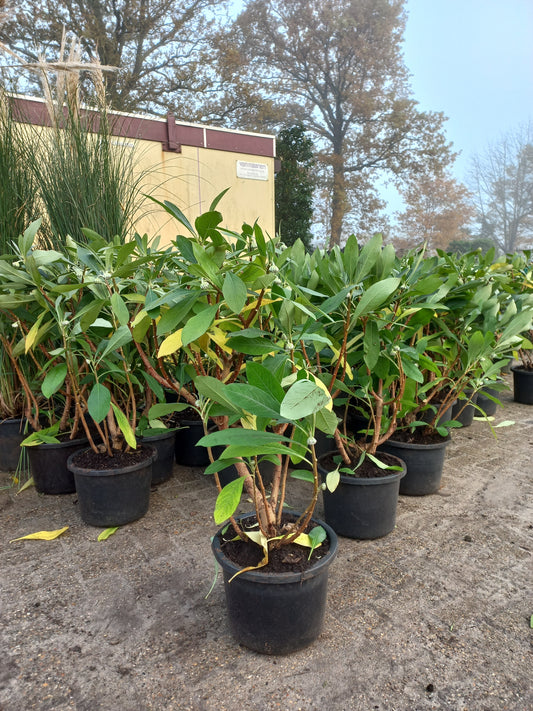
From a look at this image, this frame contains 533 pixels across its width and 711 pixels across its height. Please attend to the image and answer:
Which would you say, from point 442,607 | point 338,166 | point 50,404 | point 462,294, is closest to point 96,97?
point 50,404

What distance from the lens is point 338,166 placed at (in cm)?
1878

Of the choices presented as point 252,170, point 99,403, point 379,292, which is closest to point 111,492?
point 99,403

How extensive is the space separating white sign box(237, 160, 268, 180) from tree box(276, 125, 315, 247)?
3003mm

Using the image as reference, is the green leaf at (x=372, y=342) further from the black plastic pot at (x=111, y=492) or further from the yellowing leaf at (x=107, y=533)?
the yellowing leaf at (x=107, y=533)

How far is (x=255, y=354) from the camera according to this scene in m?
1.03

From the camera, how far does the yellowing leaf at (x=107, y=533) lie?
1679 mm

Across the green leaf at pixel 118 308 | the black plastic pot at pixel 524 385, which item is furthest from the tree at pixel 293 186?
the green leaf at pixel 118 308

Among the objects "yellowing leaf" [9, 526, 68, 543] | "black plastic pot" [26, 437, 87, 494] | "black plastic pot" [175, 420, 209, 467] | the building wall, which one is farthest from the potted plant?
the building wall

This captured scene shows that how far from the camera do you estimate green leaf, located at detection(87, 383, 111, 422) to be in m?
1.42

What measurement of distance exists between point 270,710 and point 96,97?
2.92 meters

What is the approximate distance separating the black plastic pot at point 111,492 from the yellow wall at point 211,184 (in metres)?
4.74

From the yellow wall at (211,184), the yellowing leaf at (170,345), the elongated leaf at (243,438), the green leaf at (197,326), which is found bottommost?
the elongated leaf at (243,438)

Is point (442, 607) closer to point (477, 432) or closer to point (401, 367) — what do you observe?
point (401, 367)

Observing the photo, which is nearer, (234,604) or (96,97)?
(234,604)
